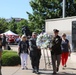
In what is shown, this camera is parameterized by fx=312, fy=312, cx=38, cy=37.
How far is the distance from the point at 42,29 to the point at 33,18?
1840mm

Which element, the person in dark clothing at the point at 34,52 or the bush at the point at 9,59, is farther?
the bush at the point at 9,59

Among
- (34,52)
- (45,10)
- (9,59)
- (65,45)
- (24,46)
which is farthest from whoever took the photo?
(45,10)

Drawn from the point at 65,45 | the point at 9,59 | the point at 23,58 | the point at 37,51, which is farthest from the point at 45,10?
the point at 37,51

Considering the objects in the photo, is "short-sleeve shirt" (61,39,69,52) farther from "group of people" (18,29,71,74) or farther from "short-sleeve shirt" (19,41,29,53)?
"short-sleeve shirt" (19,41,29,53)

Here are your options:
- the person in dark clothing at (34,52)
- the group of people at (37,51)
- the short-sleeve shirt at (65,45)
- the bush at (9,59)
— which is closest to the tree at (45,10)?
the bush at (9,59)

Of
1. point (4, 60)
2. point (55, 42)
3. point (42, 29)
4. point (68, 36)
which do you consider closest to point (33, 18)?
point (42, 29)

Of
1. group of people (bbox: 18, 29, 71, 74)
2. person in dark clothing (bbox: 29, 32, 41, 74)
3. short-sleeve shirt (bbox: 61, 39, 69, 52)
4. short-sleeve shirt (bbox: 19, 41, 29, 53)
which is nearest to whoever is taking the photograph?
group of people (bbox: 18, 29, 71, 74)

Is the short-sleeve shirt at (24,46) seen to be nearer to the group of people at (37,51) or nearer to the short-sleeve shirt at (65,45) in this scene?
the group of people at (37,51)

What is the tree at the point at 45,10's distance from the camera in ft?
124

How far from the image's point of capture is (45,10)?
126 feet

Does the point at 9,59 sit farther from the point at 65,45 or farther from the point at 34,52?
the point at 65,45

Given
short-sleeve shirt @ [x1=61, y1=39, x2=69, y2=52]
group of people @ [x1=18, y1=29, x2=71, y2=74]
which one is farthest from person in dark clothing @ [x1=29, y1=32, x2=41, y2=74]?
short-sleeve shirt @ [x1=61, y1=39, x2=69, y2=52]

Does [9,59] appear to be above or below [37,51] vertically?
below

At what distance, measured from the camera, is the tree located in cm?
3784
